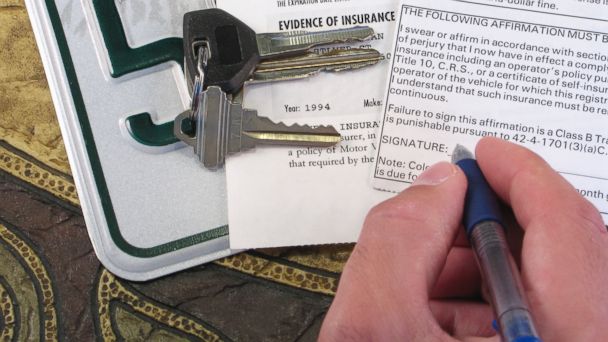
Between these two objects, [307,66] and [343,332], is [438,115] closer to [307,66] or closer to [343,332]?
[307,66]

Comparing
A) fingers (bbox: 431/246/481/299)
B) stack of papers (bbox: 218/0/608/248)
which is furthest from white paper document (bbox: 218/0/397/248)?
fingers (bbox: 431/246/481/299)

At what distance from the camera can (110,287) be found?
0.54m

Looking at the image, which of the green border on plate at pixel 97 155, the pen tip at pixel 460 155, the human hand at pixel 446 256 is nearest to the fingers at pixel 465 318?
the human hand at pixel 446 256

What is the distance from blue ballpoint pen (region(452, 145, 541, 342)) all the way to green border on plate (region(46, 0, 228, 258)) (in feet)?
0.74

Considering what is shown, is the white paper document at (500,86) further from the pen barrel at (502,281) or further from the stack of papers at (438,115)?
the pen barrel at (502,281)

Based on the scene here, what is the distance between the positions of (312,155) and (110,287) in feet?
0.70

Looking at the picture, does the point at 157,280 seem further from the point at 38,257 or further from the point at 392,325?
the point at 392,325

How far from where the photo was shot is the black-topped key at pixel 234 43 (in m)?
0.53

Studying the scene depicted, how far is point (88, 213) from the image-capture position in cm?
54

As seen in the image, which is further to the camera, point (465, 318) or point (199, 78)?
point (199, 78)

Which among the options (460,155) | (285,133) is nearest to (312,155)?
(285,133)

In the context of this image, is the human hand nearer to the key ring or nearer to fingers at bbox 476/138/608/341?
Answer: fingers at bbox 476/138/608/341

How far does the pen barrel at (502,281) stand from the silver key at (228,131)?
0.18m

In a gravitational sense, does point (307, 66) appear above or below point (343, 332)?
above
